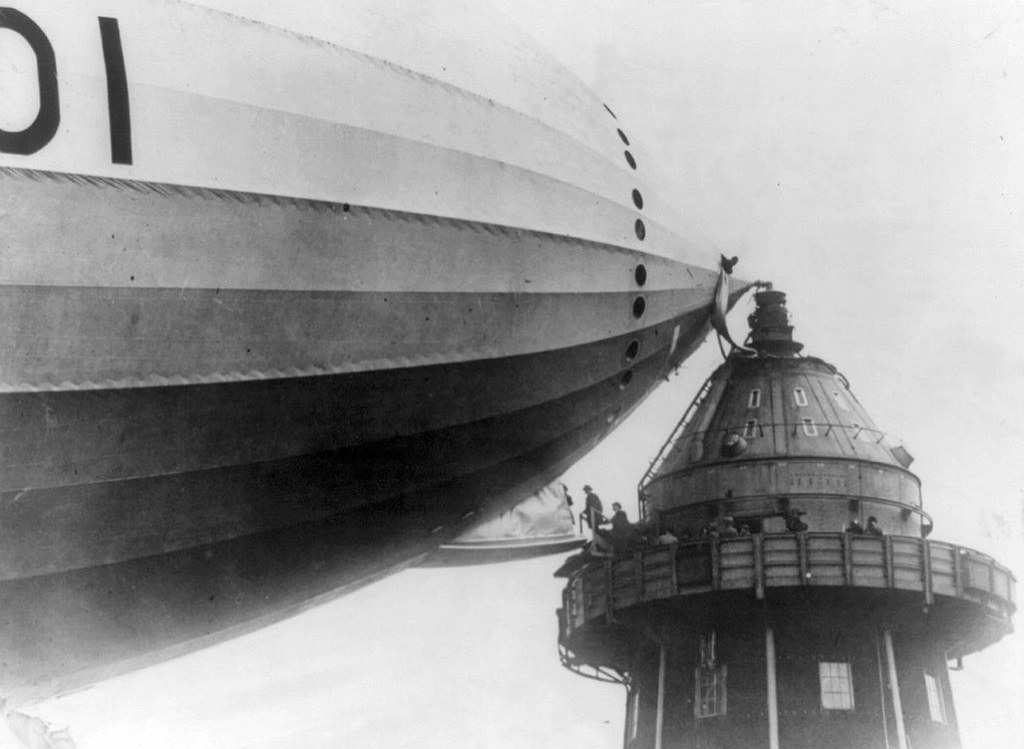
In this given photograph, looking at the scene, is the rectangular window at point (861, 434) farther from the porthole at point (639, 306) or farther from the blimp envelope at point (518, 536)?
the blimp envelope at point (518, 536)

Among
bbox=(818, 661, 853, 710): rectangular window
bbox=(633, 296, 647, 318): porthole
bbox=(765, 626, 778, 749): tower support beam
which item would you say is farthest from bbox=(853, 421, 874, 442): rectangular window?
bbox=(633, 296, 647, 318): porthole

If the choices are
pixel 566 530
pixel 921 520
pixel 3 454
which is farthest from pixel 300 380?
pixel 921 520

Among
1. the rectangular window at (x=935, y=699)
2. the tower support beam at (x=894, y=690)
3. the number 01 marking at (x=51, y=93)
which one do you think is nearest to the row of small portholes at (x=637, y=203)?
the number 01 marking at (x=51, y=93)

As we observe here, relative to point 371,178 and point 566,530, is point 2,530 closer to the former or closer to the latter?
point 371,178

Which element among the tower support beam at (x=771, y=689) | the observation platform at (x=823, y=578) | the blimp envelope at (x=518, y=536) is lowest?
the blimp envelope at (x=518, y=536)

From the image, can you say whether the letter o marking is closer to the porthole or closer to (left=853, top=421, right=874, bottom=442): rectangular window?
the porthole
